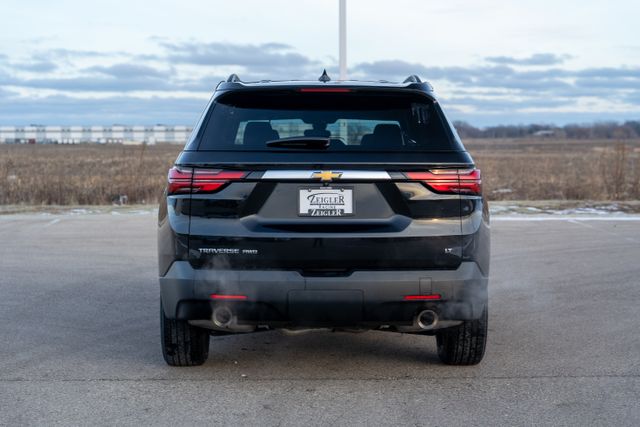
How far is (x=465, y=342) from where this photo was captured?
609 centimetres

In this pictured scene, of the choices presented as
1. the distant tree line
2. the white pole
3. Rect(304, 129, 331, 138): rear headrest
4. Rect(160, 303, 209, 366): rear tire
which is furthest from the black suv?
the distant tree line

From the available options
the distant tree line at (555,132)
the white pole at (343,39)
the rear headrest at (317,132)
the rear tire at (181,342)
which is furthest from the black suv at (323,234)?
the distant tree line at (555,132)

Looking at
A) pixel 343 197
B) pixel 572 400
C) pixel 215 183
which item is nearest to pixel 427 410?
pixel 572 400

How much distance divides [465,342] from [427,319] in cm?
65

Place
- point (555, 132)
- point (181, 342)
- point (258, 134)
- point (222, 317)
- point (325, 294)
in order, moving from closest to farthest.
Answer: point (325, 294) → point (222, 317) → point (258, 134) → point (181, 342) → point (555, 132)

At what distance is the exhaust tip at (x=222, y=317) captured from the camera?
5492 millimetres

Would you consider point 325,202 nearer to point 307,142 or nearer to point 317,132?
point 307,142

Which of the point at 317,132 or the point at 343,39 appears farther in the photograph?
the point at 343,39

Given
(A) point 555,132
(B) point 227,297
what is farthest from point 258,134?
(A) point 555,132

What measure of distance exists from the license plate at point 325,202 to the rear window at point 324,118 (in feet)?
1.31

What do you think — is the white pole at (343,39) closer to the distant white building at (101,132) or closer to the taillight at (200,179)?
the taillight at (200,179)

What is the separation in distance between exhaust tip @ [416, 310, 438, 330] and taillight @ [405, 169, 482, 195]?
2.38 ft

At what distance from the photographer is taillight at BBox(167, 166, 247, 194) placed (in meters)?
5.41

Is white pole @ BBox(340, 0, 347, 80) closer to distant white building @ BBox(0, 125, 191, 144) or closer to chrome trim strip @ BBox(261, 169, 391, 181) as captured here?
chrome trim strip @ BBox(261, 169, 391, 181)
